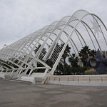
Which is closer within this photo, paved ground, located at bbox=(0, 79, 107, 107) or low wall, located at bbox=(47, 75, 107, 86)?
paved ground, located at bbox=(0, 79, 107, 107)

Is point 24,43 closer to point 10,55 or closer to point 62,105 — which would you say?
point 10,55

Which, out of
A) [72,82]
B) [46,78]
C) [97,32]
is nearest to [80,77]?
[72,82]

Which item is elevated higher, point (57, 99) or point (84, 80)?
point (84, 80)

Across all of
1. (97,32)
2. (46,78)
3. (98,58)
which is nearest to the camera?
(46,78)

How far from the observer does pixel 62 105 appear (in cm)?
1279

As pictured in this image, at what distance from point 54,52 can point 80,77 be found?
16747 mm

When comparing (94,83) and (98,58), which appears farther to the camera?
(98,58)

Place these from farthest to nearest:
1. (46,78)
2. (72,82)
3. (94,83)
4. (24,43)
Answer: (24,43)
(46,78)
(72,82)
(94,83)

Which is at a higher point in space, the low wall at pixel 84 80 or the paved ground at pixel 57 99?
the low wall at pixel 84 80

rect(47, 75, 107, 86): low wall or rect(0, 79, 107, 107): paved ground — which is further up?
rect(47, 75, 107, 86): low wall

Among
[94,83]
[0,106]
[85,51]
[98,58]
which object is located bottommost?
[0,106]

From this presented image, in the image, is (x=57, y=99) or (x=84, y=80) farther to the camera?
(x=84, y=80)

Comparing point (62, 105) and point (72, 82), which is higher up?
point (72, 82)

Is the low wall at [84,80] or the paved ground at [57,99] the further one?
the low wall at [84,80]
